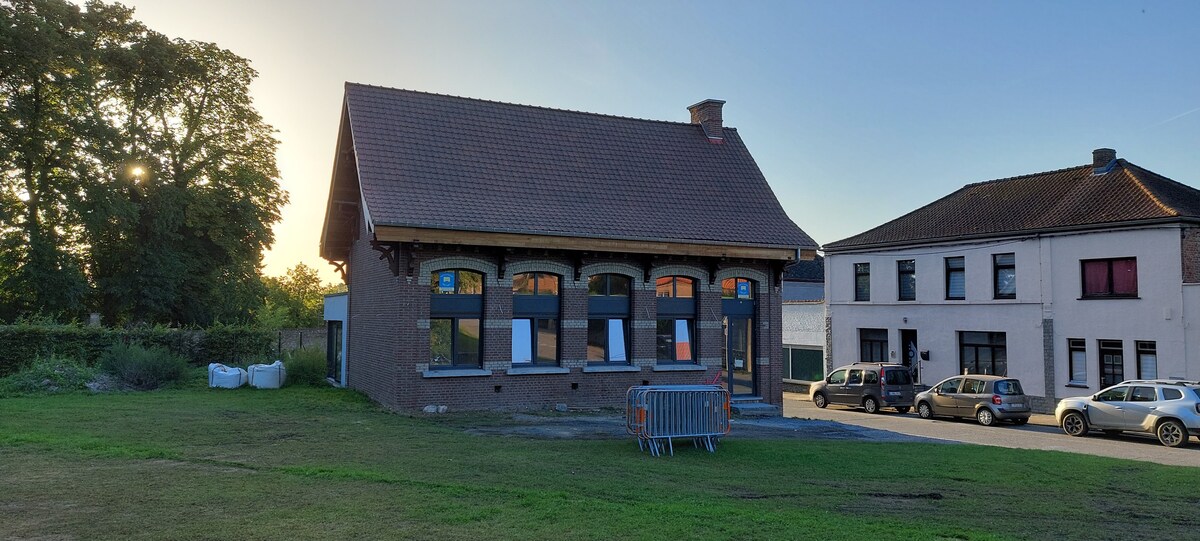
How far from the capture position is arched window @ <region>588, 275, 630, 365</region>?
1983cm

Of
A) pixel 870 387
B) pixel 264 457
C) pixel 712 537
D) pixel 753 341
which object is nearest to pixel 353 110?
pixel 264 457

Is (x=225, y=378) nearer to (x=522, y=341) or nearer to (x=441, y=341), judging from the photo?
(x=441, y=341)

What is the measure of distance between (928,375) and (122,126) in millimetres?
33156

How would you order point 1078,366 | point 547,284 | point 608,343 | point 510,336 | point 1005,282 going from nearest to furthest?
point 510,336 → point 547,284 → point 608,343 → point 1078,366 → point 1005,282

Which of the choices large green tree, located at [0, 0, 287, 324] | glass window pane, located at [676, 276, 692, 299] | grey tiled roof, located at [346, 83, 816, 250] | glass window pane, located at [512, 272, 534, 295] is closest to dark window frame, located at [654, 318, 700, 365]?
glass window pane, located at [676, 276, 692, 299]

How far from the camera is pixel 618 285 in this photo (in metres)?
20.2

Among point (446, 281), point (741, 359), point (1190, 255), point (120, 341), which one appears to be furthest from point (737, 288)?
point (120, 341)

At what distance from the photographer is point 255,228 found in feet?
116

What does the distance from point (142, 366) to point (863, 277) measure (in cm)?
2574

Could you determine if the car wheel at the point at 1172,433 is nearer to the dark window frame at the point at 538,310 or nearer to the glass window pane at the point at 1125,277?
the glass window pane at the point at 1125,277

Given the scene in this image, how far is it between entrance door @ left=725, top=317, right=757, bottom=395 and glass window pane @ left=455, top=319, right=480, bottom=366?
6796mm

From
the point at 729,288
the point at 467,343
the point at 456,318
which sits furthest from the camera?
the point at 729,288

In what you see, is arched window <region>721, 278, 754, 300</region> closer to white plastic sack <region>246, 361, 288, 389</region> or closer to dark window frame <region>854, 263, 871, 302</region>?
white plastic sack <region>246, 361, 288, 389</region>

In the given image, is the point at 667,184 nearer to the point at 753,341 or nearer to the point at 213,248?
the point at 753,341
